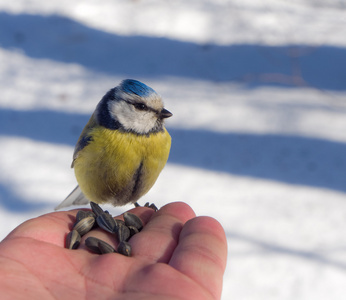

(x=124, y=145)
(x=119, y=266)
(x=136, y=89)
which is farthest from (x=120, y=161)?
(x=119, y=266)

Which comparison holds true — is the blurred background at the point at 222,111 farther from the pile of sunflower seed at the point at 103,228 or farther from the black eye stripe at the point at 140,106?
the black eye stripe at the point at 140,106

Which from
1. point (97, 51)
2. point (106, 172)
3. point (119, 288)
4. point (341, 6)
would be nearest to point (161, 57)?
point (97, 51)

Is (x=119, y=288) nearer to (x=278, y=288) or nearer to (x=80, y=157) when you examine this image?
(x=80, y=157)

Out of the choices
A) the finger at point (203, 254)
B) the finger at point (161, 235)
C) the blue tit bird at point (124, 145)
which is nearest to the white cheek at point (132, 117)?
the blue tit bird at point (124, 145)

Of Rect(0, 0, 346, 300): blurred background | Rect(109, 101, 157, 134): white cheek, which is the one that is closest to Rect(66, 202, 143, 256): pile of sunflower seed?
Rect(109, 101, 157, 134): white cheek

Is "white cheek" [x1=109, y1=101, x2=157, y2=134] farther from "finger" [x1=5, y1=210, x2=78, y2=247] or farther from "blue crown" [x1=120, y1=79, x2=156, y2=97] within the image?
"finger" [x1=5, y1=210, x2=78, y2=247]

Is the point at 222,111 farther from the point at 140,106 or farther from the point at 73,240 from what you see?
the point at 73,240
